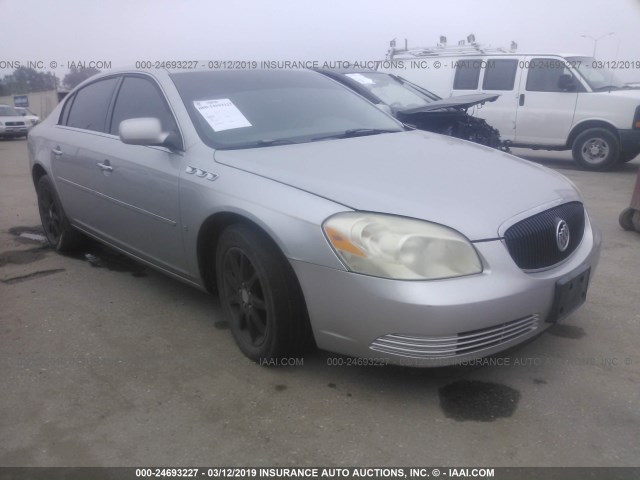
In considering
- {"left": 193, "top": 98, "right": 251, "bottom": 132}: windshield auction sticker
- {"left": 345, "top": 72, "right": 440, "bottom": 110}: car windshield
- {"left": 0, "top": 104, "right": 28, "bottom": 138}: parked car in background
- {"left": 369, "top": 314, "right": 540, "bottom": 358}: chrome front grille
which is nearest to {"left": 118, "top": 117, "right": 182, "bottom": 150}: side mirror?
{"left": 193, "top": 98, "right": 251, "bottom": 132}: windshield auction sticker

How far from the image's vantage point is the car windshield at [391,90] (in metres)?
7.42

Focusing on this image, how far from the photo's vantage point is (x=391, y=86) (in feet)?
25.4

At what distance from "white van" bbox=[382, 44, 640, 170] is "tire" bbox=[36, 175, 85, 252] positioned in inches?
297

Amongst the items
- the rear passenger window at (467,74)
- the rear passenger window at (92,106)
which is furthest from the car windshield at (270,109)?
the rear passenger window at (467,74)

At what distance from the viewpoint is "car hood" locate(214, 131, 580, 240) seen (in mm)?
2615

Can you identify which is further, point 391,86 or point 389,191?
point 391,86

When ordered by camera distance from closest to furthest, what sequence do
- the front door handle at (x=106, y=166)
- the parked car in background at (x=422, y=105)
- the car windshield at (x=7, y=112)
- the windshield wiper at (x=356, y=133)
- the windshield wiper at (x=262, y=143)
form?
1. the windshield wiper at (x=262, y=143)
2. the windshield wiper at (x=356, y=133)
3. the front door handle at (x=106, y=166)
4. the parked car in background at (x=422, y=105)
5. the car windshield at (x=7, y=112)

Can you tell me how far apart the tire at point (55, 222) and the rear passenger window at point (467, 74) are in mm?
7728

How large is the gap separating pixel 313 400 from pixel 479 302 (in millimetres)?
878

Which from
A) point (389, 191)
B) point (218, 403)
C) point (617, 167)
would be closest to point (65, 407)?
point (218, 403)

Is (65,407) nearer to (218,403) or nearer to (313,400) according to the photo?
(218,403)

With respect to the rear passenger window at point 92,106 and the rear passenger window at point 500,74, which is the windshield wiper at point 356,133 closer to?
the rear passenger window at point 92,106

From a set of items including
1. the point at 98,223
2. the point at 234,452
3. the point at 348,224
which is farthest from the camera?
the point at 98,223

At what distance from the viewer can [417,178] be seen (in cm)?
288
